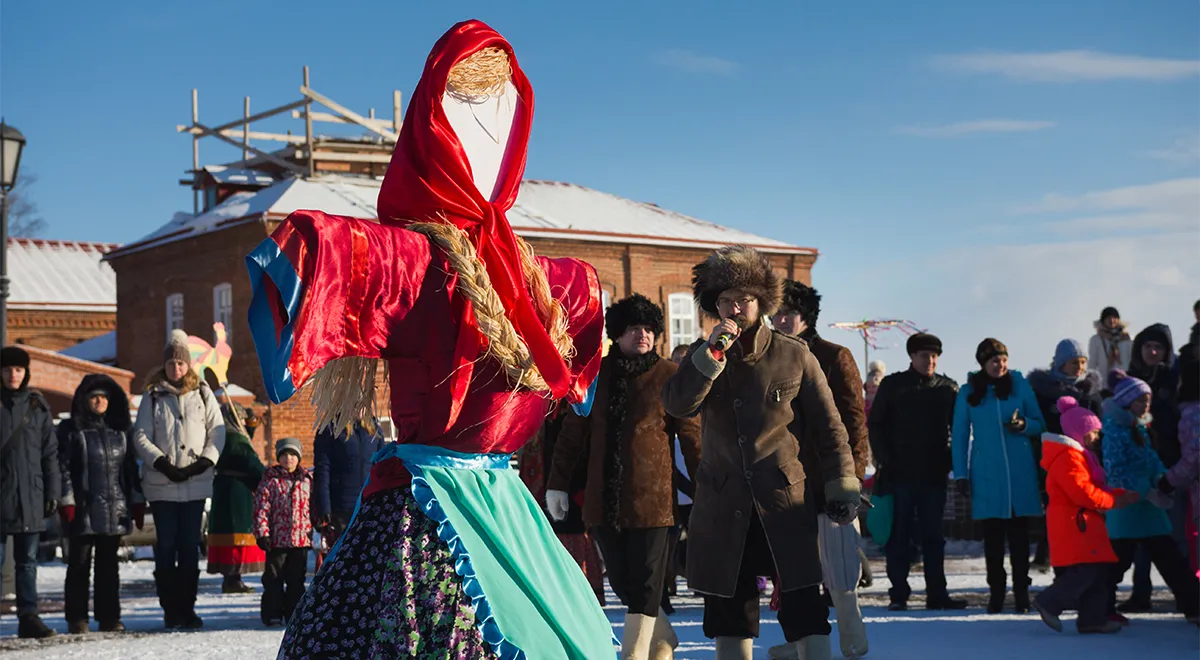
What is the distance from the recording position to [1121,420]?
8.90 meters

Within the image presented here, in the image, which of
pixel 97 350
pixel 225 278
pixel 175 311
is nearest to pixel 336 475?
pixel 225 278

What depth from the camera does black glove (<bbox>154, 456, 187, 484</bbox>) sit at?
9.66m

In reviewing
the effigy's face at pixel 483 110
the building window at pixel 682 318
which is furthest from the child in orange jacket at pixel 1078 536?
the building window at pixel 682 318

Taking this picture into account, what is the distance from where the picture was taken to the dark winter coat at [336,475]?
9.59m

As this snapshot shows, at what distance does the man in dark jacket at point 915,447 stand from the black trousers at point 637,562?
3227mm

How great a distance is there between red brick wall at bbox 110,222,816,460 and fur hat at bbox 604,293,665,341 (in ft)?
78.0

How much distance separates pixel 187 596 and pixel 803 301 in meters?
4.74

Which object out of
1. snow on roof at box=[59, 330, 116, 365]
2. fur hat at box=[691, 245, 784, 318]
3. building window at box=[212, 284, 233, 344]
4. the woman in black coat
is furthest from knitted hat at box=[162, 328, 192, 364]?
snow on roof at box=[59, 330, 116, 365]

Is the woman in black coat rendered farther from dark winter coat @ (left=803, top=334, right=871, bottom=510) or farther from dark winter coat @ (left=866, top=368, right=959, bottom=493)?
dark winter coat @ (left=866, top=368, right=959, bottom=493)

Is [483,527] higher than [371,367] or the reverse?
the reverse

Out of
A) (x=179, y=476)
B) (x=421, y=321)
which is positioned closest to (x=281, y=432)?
(x=179, y=476)

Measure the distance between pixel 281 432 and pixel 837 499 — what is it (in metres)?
23.6

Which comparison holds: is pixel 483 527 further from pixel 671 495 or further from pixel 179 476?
pixel 179 476

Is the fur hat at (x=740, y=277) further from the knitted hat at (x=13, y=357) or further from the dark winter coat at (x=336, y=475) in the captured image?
the knitted hat at (x=13, y=357)
